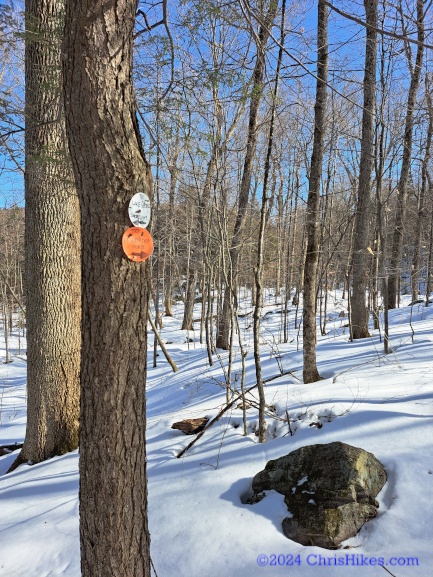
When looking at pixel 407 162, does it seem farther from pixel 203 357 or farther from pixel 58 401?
pixel 58 401

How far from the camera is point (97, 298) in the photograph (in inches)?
60.6

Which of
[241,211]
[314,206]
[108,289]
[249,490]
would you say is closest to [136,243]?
[108,289]

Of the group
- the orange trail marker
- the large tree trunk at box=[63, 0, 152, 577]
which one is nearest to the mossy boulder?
the large tree trunk at box=[63, 0, 152, 577]

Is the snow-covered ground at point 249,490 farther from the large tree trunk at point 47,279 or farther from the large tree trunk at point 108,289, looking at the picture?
the large tree trunk at point 108,289

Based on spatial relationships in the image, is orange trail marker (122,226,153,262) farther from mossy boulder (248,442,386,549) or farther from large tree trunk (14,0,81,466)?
large tree trunk (14,0,81,466)

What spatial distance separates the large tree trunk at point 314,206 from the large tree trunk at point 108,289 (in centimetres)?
305

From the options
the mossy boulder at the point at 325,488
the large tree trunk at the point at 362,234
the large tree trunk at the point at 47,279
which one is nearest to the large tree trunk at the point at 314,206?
the mossy boulder at the point at 325,488

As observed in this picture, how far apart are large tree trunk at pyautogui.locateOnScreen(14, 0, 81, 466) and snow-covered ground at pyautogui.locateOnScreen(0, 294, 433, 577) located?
16.8 inches

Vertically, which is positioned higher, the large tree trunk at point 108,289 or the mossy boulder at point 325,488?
the large tree trunk at point 108,289

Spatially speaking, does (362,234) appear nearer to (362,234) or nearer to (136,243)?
(362,234)

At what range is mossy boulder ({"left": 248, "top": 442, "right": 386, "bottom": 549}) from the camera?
84.4 inches

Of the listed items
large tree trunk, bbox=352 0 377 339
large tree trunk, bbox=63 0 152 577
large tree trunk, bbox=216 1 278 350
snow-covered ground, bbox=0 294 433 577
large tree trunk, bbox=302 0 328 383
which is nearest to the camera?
large tree trunk, bbox=63 0 152 577

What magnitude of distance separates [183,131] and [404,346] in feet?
15.5

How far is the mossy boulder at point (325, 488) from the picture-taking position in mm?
2143
